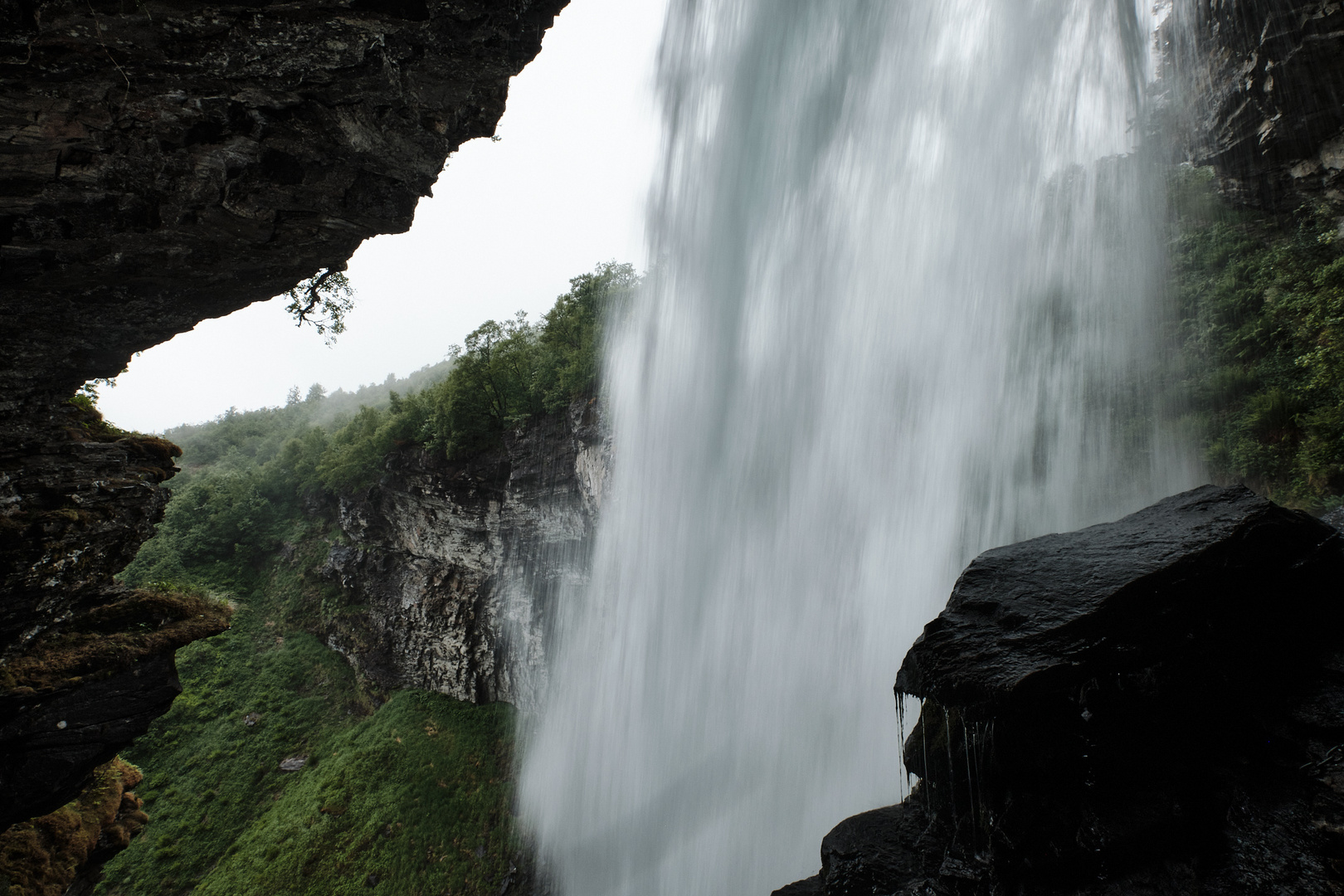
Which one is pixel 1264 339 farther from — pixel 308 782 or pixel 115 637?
pixel 308 782

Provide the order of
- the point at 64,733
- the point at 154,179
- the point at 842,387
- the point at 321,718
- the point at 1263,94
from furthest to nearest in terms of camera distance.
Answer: the point at 321,718
the point at 842,387
the point at 1263,94
the point at 64,733
the point at 154,179

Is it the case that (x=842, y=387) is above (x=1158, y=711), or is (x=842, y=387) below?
above

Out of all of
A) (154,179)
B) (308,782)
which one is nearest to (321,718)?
(308,782)

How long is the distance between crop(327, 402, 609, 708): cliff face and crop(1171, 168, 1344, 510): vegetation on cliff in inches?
671

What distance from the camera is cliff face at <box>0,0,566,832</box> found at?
586 centimetres

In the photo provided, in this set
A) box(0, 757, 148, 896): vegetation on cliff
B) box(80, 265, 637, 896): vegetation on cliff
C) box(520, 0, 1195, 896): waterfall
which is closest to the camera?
box(0, 757, 148, 896): vegetation on cliff

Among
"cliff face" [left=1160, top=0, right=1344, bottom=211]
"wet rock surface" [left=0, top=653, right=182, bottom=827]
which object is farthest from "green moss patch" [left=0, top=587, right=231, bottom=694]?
"cliff face" [left=1160, top=0, right=1344, bottom=211]

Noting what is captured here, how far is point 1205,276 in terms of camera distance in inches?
480

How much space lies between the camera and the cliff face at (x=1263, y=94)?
10.3 metres

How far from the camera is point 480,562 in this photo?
2259 centimetres

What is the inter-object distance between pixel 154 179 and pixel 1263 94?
71.6 ft

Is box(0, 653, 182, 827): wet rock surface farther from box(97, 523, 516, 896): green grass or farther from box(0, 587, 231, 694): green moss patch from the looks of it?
box(97, 523, 516, 896): green grass

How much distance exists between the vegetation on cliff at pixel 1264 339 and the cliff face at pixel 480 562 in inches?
671

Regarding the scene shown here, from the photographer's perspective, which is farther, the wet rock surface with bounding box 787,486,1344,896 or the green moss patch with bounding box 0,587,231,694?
the green moss patch with bounding box 0,587,231,694
